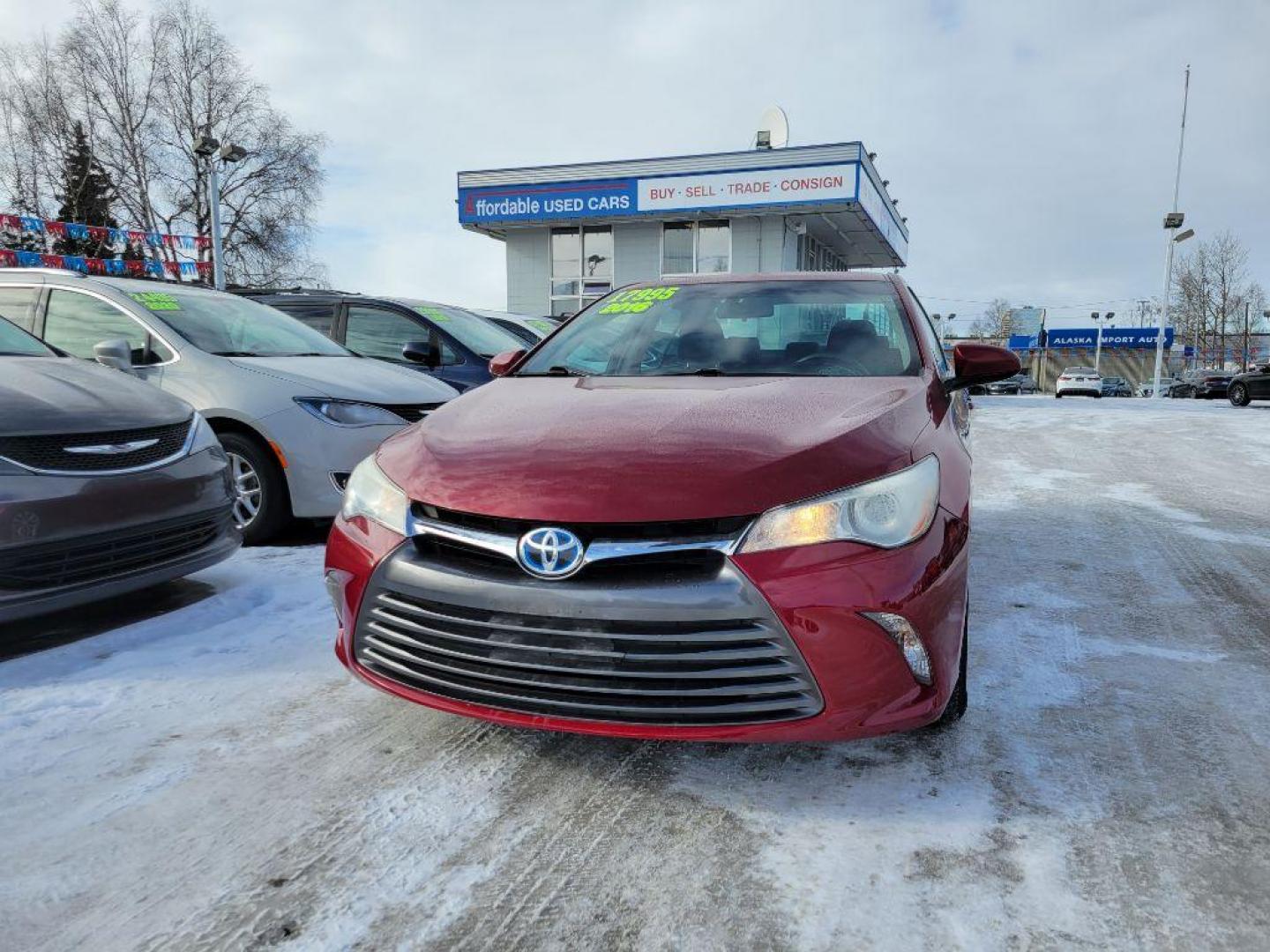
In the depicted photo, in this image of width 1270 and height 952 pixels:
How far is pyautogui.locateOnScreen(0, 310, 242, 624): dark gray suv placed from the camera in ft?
9.00

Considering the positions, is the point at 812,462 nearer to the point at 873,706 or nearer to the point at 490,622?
the point at 873,706

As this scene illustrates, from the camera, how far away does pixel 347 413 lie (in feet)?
15.1

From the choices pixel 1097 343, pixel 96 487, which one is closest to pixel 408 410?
pixel 96 487

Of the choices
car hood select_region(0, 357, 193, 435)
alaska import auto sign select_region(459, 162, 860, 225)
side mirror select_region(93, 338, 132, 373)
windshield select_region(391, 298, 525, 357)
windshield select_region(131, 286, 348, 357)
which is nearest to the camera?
car hood select_region(0, 357, 193, 435)

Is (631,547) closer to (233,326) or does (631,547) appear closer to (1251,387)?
(233,326)

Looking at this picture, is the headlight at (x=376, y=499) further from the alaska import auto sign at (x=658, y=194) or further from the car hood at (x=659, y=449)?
the alaska import auto sign at (x=658, y=194)

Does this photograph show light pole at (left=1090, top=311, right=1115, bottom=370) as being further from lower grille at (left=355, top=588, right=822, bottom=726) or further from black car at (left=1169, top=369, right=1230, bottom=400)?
lower grille at (left=355, top=588, right=822, bottom=726)

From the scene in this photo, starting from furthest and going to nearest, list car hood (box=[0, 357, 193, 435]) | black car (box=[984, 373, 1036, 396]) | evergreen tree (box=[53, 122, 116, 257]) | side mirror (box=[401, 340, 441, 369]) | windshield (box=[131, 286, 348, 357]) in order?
black car (box=[984, 373, 1036, 396]) < evergreen tree (box=[53, 122, 116, 257]) < side mirror (box=[401, 340, 441, 369]) < windshield (box=[131, 286, 348, 357]) < car hood (box=[0, 357, 193, 435])

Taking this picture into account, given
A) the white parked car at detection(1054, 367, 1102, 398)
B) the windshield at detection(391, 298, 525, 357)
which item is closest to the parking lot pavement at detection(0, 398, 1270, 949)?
the windshield at detection(391, 298, 525, 357)

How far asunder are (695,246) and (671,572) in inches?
803

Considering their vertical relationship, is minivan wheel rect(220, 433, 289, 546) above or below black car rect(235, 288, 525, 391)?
below

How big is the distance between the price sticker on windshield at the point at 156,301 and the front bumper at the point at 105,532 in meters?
1.84

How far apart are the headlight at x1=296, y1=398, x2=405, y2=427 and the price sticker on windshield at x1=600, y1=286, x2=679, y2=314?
1686 millimetres

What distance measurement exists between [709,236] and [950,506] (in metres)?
20.1
